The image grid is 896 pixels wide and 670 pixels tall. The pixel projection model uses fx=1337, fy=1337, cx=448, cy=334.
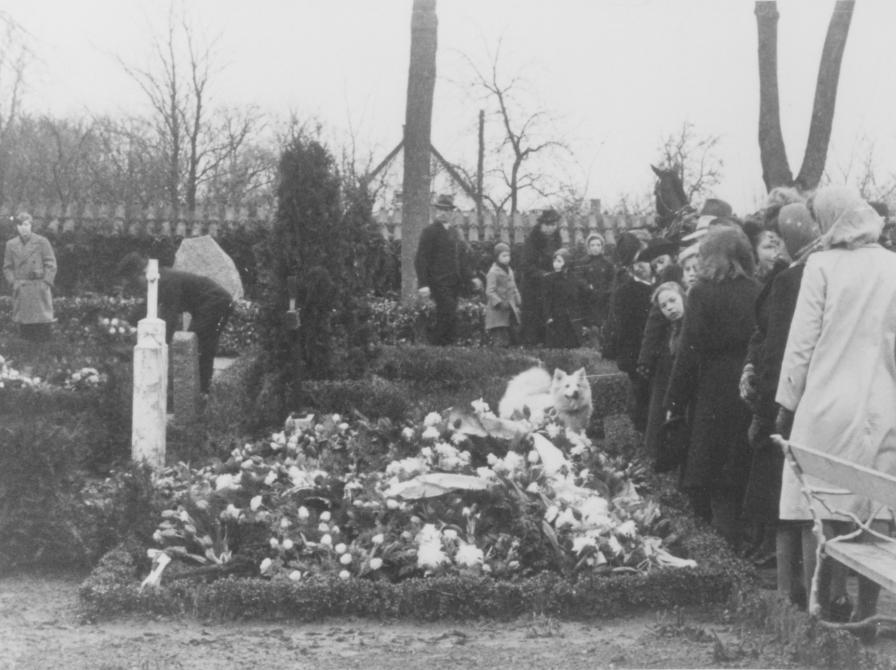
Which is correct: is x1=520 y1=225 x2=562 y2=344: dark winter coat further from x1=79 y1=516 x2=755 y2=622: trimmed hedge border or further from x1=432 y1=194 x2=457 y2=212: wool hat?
x1=79 y1=516 x2=755 y2=622: trimmed hedge border

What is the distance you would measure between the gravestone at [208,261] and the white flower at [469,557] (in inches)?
520

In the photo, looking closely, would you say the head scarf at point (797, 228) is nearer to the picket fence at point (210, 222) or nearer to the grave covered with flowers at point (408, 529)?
the grave covered with flowers at point (408, 529)

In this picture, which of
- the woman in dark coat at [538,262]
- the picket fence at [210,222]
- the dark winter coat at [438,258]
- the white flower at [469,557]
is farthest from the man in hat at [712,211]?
the picket fence at [210,222]

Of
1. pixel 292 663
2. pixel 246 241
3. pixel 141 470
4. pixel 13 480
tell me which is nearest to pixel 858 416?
pixel 292 663

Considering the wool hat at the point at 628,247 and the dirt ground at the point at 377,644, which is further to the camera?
the wool hat at the point at 628,247

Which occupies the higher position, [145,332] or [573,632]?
[145,332]

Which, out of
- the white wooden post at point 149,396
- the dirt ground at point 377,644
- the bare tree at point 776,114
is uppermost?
the bare tree at point 776,114

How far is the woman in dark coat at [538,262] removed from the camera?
15336 mm

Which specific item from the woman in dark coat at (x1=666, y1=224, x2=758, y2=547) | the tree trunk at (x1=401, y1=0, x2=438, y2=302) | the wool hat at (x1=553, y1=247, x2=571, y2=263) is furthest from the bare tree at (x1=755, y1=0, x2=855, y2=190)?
the woman in dark coat at (x1=666, y1=224, x2=758, y2=547)

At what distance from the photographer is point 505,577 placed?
20.2ft

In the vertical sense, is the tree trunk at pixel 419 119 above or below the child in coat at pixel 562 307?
above

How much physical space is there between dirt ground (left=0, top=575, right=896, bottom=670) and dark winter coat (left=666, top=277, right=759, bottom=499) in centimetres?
116

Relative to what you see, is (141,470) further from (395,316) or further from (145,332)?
(395,316)

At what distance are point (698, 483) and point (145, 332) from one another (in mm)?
3778
